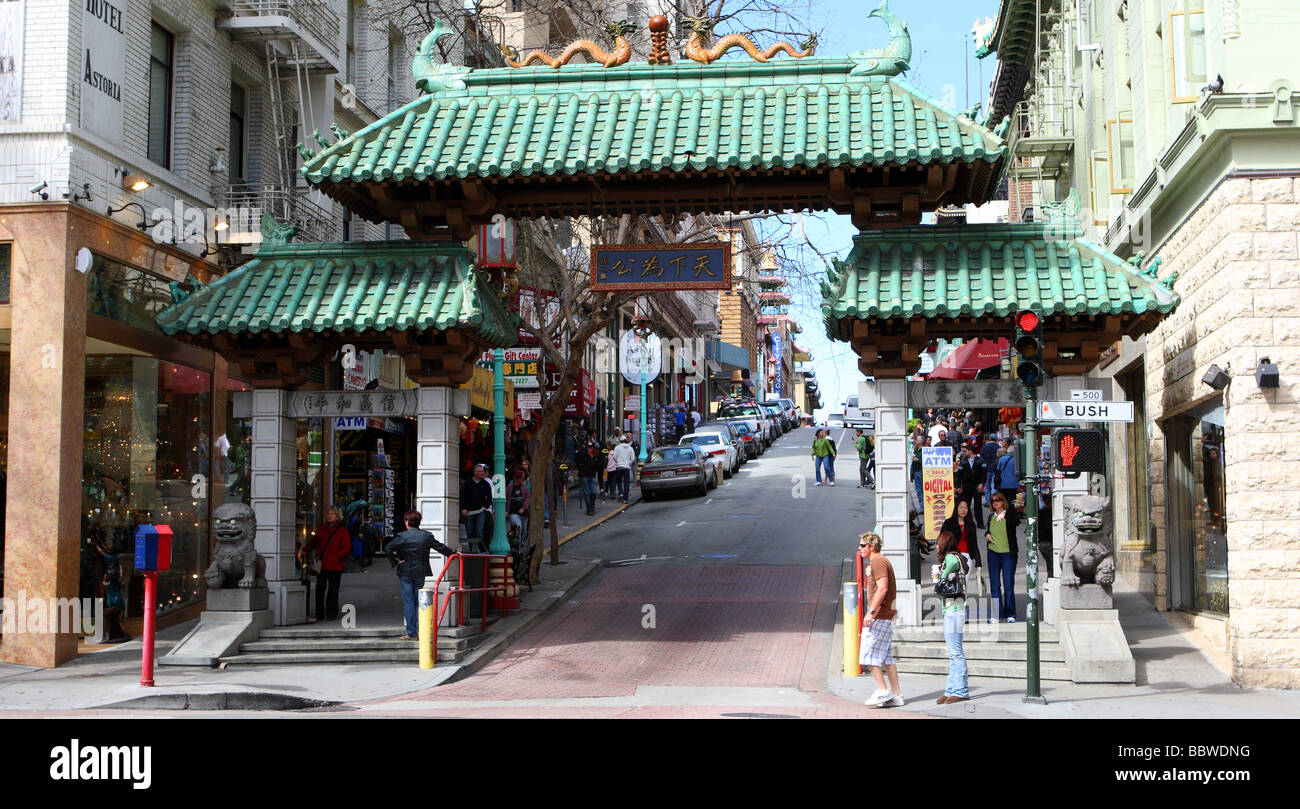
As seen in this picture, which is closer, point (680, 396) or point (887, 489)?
point (887, 489)

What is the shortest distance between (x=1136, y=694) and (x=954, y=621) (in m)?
2.37

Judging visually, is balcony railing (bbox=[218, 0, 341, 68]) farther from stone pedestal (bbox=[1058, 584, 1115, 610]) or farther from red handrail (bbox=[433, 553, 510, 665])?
stone pedestal (bbox=[1058, 584, 1115, 610])

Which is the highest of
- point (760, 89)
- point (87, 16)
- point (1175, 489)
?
point (87, 16)

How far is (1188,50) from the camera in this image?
16.4 meters

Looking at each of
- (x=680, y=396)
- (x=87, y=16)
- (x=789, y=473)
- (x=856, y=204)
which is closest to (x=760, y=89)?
(x=856, y=204)

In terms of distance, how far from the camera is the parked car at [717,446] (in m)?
41.6

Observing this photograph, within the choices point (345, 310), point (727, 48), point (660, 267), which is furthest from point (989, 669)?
point (345, 310)

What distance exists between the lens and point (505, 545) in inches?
850

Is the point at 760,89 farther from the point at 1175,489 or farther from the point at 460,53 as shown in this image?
the point at 460,53

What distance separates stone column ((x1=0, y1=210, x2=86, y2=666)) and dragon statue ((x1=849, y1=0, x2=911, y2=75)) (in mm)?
11033

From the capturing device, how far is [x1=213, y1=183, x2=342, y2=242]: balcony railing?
2233cm

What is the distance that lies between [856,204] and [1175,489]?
6.61 m

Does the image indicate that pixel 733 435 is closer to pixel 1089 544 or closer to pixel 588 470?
pixel 588 470

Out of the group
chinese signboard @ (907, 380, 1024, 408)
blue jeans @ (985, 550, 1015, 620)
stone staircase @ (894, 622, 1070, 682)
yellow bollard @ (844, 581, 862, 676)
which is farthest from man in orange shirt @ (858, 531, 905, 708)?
blue jeans @ (985, 550, 1015, 620)
